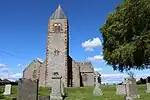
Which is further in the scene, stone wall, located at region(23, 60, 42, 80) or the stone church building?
stone wall, located at region(23, 60, 42, 80)

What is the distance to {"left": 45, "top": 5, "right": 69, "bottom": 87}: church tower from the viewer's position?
46.2 metres

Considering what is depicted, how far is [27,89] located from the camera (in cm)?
752

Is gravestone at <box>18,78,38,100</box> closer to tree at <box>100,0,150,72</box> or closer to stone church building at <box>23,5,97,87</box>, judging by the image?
tree at <box>100,0,150,72</box>

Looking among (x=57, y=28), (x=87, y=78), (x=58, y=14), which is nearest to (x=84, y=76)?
(x=87, y=78)

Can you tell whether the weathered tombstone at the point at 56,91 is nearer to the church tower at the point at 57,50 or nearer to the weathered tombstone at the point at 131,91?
the weathered tombstone at the point at 131,91

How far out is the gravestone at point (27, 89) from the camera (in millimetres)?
7441

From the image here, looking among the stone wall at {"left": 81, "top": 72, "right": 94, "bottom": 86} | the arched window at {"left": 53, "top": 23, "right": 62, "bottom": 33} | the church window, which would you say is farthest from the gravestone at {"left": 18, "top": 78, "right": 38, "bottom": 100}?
the church window

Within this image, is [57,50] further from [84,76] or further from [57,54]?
[84,76]

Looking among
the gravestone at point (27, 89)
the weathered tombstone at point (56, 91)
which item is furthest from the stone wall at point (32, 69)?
the gravestone at point (27, 89)

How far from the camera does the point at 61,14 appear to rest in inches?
2036

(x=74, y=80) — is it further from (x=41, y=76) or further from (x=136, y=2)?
(x=136, y=2)

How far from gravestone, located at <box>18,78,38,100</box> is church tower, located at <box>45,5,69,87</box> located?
3833 cm

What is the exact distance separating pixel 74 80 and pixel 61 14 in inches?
587

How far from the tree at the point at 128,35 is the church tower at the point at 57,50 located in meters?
12.6
